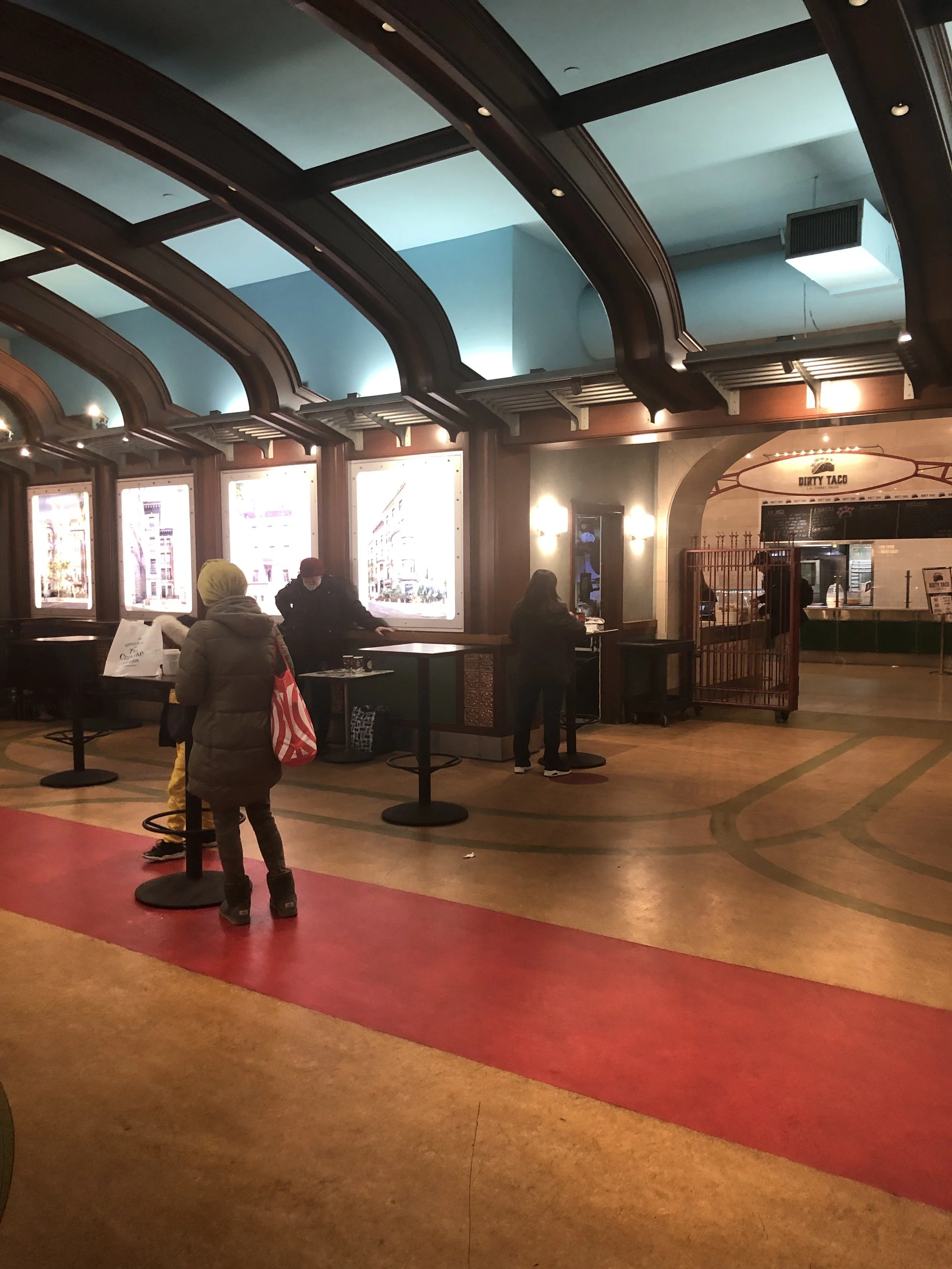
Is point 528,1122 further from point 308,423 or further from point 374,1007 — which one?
point 308,423

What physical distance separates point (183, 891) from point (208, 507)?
5957 millimetres

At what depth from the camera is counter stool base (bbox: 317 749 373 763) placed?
808cm

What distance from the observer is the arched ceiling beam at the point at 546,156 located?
4.48m

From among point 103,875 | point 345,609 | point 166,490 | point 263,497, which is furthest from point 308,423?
point 103,875

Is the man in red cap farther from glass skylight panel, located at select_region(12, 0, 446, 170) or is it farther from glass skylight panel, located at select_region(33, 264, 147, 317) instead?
glass skylight panel, located at select_region(12, 0, 446, 170)

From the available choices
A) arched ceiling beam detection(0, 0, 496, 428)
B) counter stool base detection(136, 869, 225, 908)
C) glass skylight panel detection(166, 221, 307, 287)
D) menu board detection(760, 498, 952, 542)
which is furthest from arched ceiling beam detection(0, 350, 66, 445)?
menu board detection(760, 498, 952, 542)

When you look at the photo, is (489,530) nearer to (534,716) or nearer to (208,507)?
(534,716)

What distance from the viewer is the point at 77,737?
723 centimetres

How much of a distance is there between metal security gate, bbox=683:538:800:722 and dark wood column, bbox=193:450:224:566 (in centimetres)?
543

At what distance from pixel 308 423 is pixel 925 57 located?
18.9 feet

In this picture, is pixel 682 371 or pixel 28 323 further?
pixel 28 323

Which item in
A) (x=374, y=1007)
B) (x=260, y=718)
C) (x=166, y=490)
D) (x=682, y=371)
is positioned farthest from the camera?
(x=166, y=490)

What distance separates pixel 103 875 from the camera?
512 centimetres

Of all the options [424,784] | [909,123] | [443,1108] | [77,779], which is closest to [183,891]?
[424,784]
